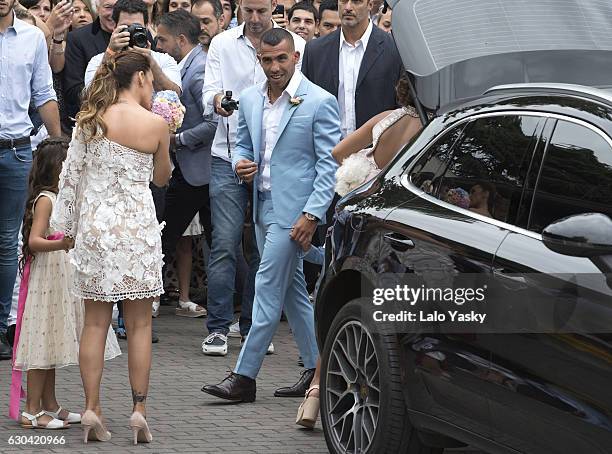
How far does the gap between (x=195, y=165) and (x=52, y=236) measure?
366 cm

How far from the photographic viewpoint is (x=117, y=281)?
737 cm

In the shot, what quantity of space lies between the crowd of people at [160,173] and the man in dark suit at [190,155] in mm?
14

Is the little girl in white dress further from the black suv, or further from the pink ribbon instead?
the black suv

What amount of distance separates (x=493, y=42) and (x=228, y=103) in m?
3.55

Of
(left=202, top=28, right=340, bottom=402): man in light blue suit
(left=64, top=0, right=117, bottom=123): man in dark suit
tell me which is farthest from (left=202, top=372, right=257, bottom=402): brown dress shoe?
(left=64, top=0, right=117, bottom=123): man in dark suit

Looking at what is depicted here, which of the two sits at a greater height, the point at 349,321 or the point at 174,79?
the point at 174,79

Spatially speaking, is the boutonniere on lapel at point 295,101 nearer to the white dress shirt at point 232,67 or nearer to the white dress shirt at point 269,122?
the white dress shirt at point 269,122

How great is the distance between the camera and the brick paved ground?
7355 mm

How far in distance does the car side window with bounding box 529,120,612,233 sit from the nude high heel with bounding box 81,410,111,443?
2868 mm

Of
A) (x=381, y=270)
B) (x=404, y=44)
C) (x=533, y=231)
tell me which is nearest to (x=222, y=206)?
(x=404, y=44)

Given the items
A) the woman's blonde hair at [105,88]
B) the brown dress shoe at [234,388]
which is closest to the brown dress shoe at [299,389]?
the brown dress shoe at [234,388]

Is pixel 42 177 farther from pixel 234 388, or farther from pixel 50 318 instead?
pixel 234 388

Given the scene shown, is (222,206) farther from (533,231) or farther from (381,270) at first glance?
(533,231)

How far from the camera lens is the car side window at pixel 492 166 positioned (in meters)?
5.75
